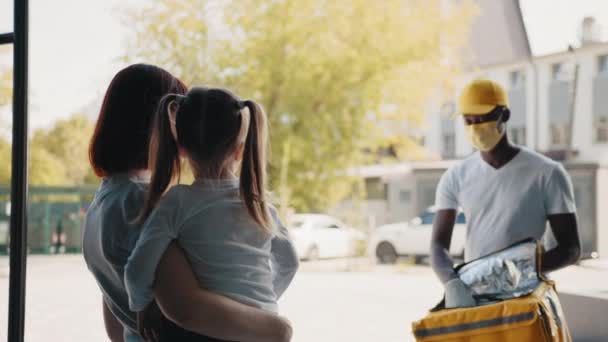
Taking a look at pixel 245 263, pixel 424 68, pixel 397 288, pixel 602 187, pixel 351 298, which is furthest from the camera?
pixel 424 68

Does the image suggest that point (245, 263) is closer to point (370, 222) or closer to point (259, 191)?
point (259, 191)

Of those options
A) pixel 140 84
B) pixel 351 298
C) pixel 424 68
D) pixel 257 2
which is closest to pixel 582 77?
pixel 424 68

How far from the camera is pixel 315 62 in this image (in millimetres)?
11852

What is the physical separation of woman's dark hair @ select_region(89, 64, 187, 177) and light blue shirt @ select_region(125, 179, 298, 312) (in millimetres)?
132

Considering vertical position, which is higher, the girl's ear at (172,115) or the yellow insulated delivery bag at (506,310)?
the girl's ear at (172,115)

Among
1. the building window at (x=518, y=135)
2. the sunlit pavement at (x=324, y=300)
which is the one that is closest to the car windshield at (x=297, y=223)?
the sunlit pavement at (x=324, y=300)

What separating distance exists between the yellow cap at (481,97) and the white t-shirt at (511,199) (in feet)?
0.37

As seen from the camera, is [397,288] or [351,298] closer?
[351,298]

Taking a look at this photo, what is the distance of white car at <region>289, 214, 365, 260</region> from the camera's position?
11352 mm

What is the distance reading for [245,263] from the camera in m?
1.02

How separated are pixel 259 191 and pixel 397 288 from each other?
7299 mm

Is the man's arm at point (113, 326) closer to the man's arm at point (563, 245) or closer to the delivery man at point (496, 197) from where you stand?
the delivery man at point (496, 197)

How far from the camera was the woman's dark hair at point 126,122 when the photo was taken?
1092 mm

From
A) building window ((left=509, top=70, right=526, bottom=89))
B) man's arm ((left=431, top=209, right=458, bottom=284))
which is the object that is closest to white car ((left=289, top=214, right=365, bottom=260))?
building window ((left=509, top=70, right=526, bottom=89))
